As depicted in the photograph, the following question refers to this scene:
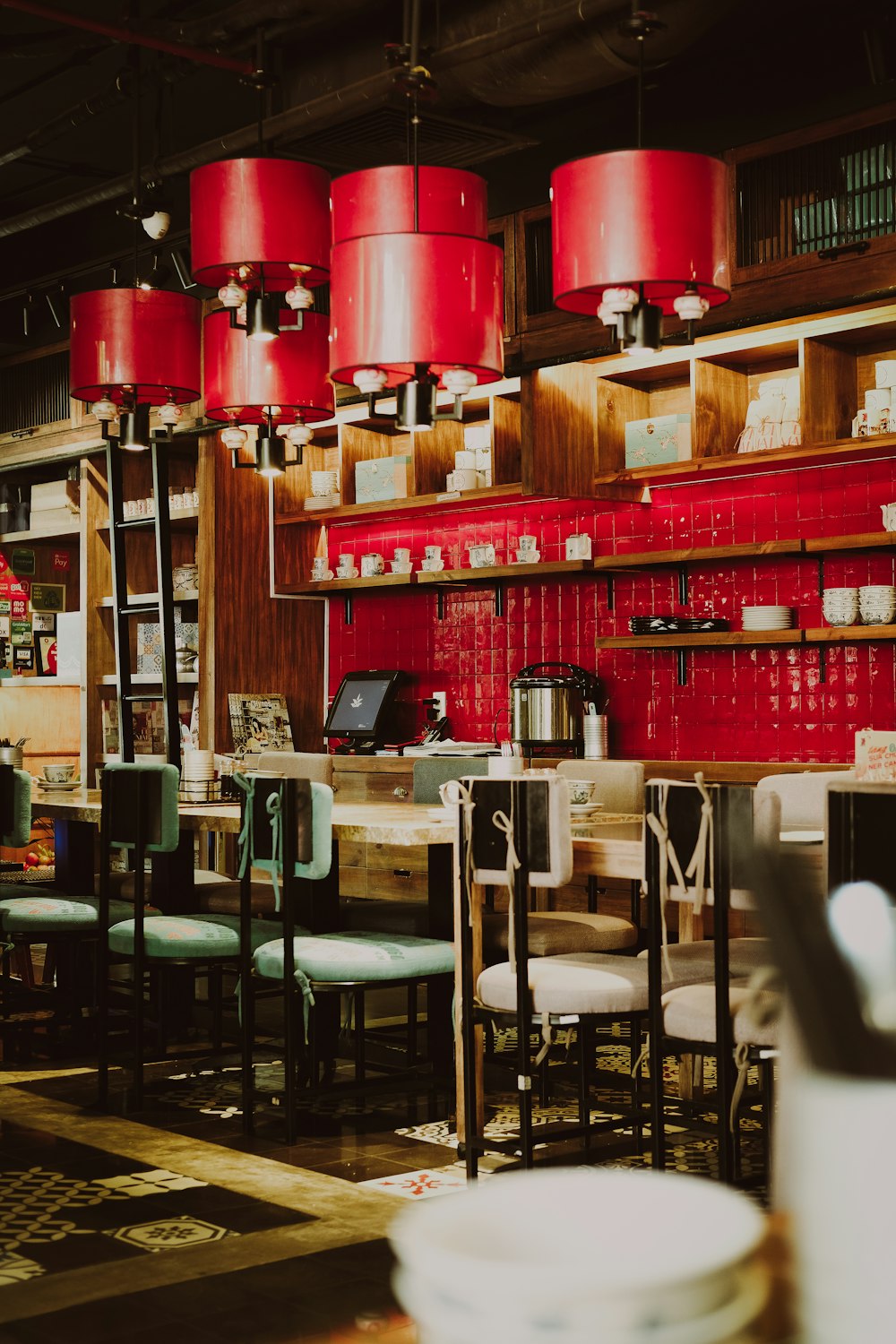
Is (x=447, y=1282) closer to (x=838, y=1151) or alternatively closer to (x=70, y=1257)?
(x=838, y=1151)

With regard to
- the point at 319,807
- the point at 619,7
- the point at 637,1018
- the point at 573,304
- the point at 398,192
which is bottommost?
the point at 637,1018

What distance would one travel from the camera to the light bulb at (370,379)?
3887 mm

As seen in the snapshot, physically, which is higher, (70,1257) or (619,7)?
(619,7)

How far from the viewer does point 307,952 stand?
3.93 m

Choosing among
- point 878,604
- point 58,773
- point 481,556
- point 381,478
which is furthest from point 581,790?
point 381,478

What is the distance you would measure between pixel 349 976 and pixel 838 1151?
3.45 metres

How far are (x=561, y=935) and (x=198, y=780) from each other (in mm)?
1523

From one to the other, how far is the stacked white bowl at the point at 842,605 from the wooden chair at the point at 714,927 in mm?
2867

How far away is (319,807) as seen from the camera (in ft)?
12.7

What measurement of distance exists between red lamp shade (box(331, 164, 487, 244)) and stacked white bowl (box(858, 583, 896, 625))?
2447mm

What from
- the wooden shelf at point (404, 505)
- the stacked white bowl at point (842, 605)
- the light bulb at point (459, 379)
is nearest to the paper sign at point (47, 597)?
the wooden shelf at point (404, 505)

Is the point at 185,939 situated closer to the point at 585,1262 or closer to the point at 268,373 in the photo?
the point at 268,373

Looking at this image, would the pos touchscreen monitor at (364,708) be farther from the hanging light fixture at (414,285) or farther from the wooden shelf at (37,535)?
the hanging light fixture at (414,285)

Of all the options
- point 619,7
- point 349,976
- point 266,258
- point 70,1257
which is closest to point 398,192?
point 266,258
